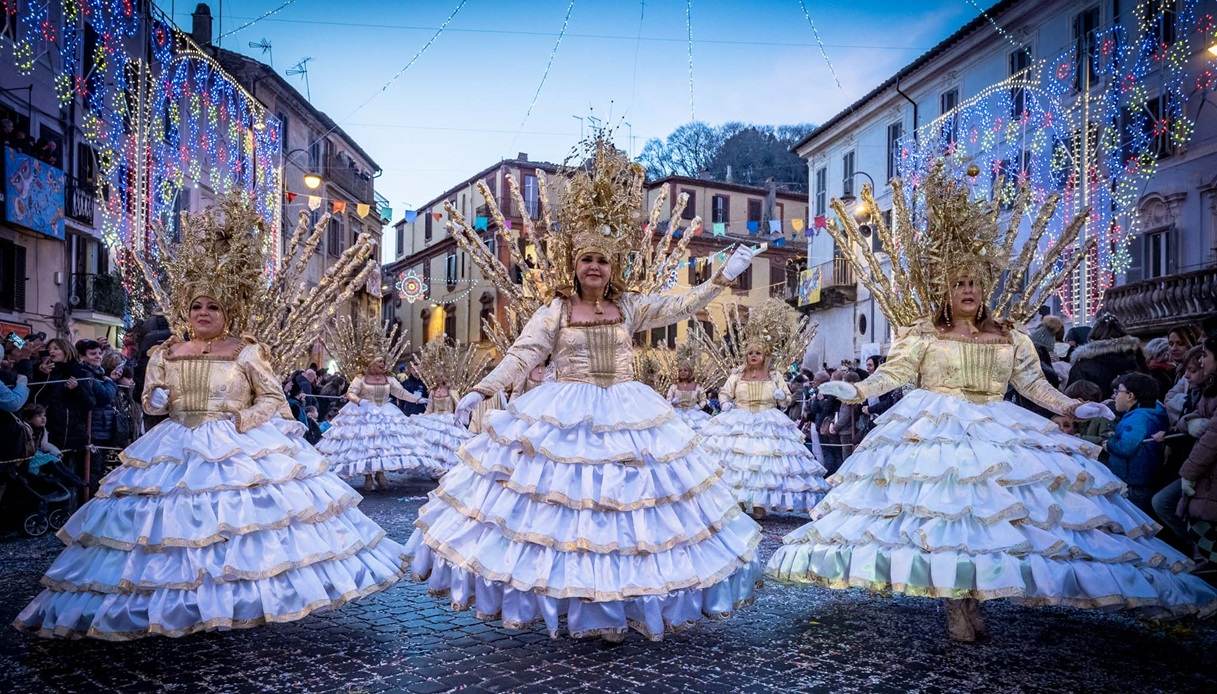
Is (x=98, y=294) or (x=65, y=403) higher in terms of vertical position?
(x=98, y=294)

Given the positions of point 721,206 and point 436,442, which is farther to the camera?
point 721,206

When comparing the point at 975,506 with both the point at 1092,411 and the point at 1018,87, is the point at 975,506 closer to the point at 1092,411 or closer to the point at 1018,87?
the point at 1092,411

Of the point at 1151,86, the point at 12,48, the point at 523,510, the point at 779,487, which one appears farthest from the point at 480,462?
the point at 12,48

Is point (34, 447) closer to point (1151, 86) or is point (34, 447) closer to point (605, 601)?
point (605, 601)

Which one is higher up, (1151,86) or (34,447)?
(1151,86)

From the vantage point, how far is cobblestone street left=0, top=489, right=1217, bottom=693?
A: 5.00m

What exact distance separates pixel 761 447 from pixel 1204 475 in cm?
566

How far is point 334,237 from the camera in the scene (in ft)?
161

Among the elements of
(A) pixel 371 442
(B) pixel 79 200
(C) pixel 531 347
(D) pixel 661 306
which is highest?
(B) pixel 79 200

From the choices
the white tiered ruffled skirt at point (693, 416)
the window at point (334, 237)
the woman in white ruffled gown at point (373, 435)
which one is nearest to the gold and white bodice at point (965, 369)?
the white tiered ruffled skirt at point (693, 416)

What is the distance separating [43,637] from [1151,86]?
64.0 feet

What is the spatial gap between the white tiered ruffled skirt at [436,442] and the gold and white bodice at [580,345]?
889 centimetres

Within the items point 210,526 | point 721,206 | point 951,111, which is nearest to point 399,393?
point 210,526

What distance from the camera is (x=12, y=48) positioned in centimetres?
1997
